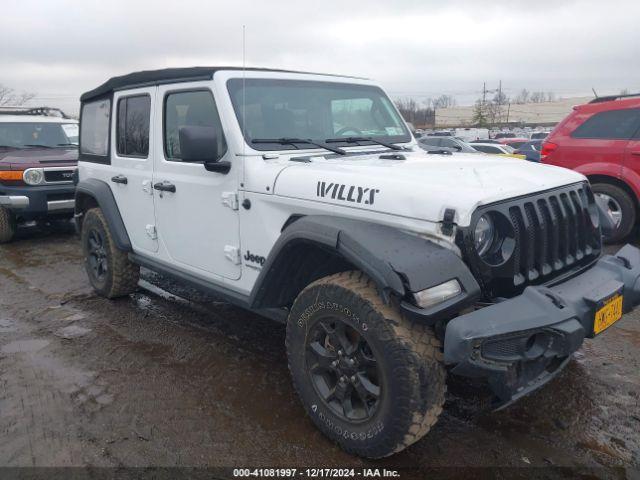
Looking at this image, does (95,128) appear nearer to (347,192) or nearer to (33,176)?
(33,176)

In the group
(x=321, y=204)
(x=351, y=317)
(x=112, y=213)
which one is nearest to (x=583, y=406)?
(x=351, y=317)

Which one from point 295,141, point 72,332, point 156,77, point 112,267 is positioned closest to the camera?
point 295,141

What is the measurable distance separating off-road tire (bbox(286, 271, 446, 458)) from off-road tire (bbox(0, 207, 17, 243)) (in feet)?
22.0

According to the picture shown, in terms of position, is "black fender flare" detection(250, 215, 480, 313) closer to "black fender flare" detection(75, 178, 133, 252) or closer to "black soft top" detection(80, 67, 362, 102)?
"black soft top" detection(80, 67, 362, 102)

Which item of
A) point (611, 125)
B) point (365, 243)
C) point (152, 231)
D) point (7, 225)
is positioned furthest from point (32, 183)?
point (611, 125)

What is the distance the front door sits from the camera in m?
3.45

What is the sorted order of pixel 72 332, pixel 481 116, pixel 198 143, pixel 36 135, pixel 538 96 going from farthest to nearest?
pixel 538 96 < pixel 481 116 < pixel 36 135 < pixel 72 332 < pixel 198 143

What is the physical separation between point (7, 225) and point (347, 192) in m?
6.81

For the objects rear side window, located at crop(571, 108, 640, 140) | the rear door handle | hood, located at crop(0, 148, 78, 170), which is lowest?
the rear door handle

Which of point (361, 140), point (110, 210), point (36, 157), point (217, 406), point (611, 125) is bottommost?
point (217, 406)

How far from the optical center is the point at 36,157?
7883 mm

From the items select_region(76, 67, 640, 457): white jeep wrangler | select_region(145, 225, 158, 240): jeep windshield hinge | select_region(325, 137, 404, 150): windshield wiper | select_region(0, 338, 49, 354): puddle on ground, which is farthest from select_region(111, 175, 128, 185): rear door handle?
select_region(325, 137, 404, 150): windshield wiper

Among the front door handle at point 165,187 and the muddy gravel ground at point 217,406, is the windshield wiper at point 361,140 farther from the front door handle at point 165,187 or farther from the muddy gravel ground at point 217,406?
the muddy gravel ground at point 217,406

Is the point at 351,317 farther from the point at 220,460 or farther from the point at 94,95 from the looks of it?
the point at 94,95
